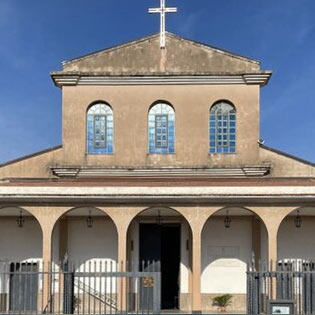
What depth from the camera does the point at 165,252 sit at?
23500mm

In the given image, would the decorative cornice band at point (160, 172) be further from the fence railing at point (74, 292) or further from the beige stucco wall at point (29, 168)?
the fence railing at point (74, 292)

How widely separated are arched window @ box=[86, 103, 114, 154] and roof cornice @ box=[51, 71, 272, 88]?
109 cm

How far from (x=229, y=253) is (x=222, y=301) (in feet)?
5.54

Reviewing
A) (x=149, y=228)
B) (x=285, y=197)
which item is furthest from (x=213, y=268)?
(x=285, y=197)

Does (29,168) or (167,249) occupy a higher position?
(29,168)

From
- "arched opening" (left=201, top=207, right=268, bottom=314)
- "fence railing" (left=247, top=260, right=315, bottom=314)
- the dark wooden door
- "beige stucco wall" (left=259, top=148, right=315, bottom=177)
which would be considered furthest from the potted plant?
"fence railing" (left=247, top=260, right=315, bottom=314)

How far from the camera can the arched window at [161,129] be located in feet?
81.6

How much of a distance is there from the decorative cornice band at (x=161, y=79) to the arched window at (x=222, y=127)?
95 cm

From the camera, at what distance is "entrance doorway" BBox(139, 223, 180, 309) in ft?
75.9

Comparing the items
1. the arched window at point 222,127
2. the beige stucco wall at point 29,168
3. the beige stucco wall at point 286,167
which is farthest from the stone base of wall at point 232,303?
the beige stucco wall at point 29,168

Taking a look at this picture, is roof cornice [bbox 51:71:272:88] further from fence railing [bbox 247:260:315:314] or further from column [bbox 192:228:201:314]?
fence railing [bbox 247:260:315:314]

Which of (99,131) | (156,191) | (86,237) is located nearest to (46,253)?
(86,237)

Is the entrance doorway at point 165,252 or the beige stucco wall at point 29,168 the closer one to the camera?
the entrance doorway at point 165,252

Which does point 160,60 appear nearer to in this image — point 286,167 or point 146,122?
point 146,122
